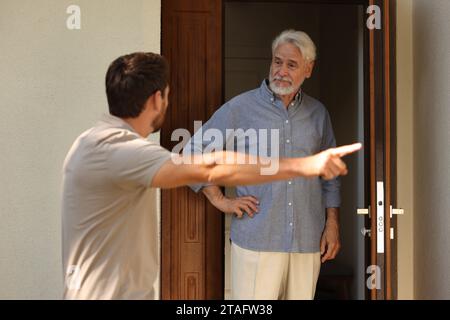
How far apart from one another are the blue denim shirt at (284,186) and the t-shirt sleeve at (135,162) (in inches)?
43.9

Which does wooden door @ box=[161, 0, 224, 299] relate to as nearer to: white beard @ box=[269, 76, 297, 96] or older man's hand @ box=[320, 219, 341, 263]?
white beard @ box=[269, 76, 297, 96]

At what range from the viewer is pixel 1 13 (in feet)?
10.1

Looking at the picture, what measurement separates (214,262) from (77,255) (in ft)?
4.55

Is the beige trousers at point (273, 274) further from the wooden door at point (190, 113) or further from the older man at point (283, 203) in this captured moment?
the wooden door at point (190, 113)

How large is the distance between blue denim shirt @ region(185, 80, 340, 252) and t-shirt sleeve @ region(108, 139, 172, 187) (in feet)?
3.66

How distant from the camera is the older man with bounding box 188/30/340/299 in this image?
2.94m

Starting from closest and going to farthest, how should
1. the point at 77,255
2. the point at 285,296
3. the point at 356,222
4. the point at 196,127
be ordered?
the point at 77,255, the point at 285,296, the point at 196,127, the point at 356,222

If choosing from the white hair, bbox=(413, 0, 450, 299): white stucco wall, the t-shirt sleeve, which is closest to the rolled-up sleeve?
the white hair

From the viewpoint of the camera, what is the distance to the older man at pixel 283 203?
294 centimetres

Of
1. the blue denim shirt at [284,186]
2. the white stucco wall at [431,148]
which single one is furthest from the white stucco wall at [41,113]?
the white stucco wall at [431,148]

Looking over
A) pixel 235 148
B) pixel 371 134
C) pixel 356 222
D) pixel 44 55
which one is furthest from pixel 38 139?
pixel 356 222

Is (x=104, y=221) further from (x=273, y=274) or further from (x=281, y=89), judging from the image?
(x=281, y=89)

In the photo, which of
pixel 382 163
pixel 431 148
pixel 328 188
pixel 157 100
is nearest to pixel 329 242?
pixel 328 188

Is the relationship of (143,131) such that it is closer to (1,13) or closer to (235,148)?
(235,148)
